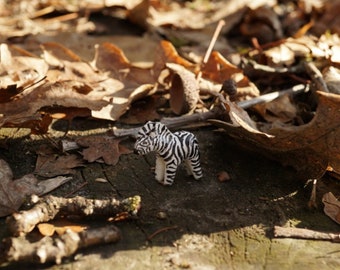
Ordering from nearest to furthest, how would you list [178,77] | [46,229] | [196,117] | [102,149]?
[46,229] → [102,149] → [196,117] → [178,77]

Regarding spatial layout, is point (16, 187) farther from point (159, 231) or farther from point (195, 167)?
point (195, 167)

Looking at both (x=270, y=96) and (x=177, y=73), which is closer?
(x=177, y=73)

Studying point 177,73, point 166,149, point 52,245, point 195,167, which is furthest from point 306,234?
point 177,73

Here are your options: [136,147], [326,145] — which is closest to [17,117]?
[136,147]

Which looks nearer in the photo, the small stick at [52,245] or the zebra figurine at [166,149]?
the small stick at [52,245]

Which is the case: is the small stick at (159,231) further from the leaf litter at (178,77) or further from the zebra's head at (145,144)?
the leaf litter at (178,77)

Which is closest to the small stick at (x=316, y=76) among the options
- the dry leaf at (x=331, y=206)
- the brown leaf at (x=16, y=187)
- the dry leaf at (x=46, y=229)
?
the dry leaf at (x=331, y=206)
